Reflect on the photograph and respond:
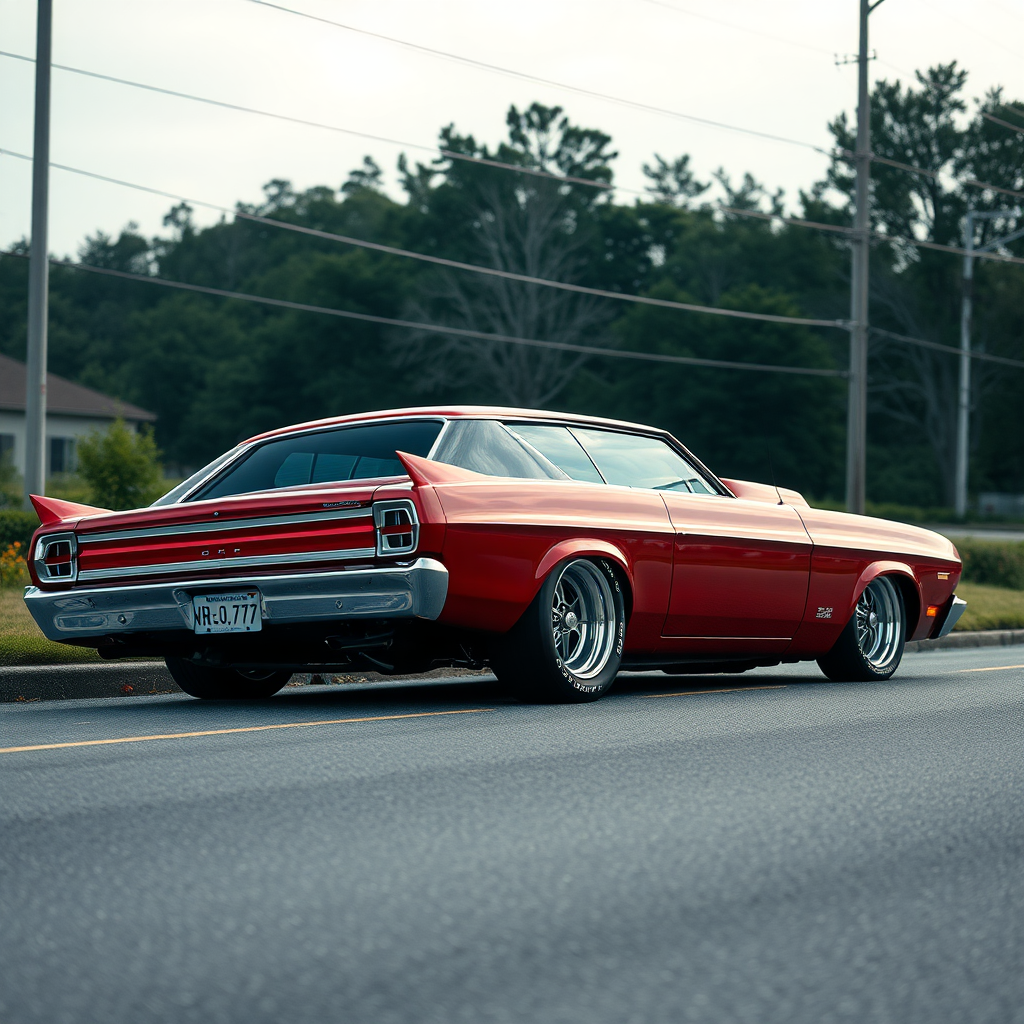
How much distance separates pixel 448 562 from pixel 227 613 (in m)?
1.13

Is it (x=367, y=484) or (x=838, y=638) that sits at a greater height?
(x=367, y=484)

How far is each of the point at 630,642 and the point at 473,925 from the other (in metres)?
4.51

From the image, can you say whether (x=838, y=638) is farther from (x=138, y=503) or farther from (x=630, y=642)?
(x=138, y=503)

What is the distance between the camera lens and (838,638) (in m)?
9.23

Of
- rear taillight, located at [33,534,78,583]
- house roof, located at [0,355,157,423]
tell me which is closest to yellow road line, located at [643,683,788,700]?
rear taillight, located at [33,534,78,583]

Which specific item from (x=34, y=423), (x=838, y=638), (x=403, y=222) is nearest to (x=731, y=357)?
(x=403, y=222)

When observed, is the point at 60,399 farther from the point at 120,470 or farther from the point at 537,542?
the point at 537,542

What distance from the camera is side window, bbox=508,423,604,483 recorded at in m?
7.82

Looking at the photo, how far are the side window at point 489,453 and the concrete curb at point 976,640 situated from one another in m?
7.90

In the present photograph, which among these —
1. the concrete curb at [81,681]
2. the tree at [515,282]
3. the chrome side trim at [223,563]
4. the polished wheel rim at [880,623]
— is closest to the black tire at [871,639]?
the polished wheel rim at [880,623]

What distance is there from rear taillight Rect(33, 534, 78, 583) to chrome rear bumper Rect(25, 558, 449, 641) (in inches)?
3.7

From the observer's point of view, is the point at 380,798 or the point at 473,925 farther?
the point at 380,798

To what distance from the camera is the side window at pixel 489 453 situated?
7332 millimetres

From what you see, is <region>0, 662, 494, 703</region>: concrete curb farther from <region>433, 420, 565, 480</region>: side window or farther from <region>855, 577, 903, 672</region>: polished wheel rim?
<region>855, 577, 903, 672</region>: polished wheel rim
